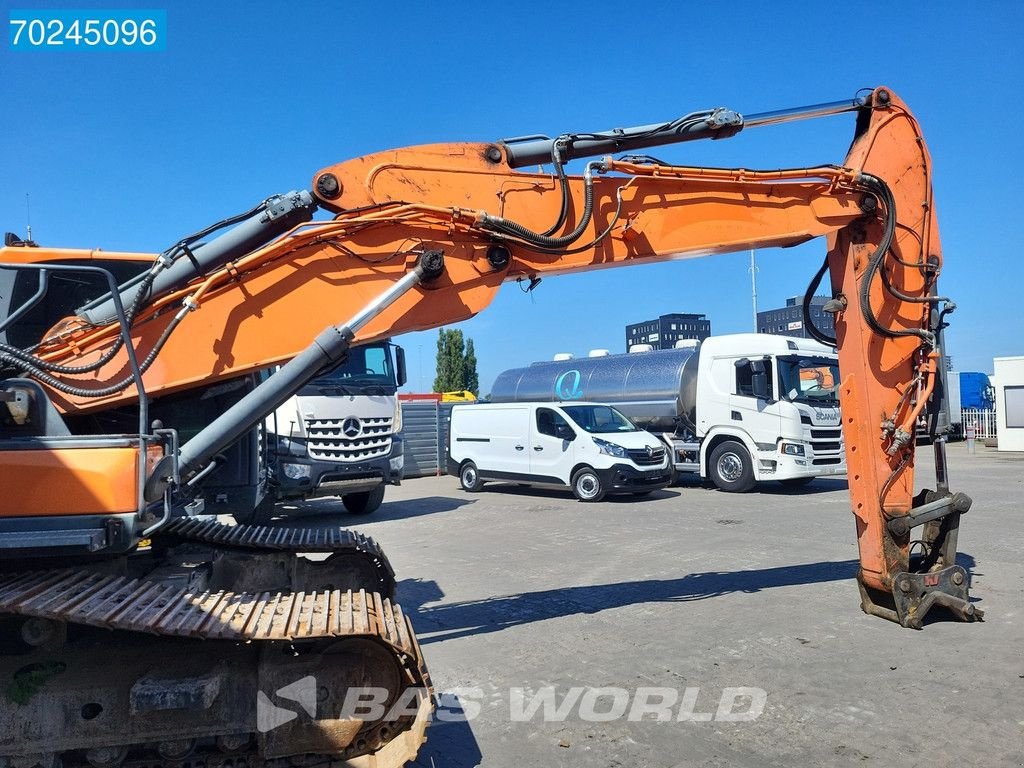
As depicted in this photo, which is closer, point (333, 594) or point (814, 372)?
point (333, 594)

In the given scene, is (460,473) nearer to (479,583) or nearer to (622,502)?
(622,502)

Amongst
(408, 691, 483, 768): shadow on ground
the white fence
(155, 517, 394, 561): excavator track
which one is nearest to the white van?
(155, 517, 394, 561): excavator track

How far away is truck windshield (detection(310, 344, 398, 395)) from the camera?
39.9ft

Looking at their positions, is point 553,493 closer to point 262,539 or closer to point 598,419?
point 598,419

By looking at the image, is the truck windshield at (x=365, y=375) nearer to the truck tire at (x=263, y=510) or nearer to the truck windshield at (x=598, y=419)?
the truck tire at (x=263, y=510)

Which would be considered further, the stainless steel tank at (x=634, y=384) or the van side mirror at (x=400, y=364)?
the stainless steel tank at (x=634, y=384)

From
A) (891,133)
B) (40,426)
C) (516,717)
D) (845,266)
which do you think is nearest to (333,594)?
(516,717)

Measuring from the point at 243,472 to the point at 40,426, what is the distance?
11.6 feet

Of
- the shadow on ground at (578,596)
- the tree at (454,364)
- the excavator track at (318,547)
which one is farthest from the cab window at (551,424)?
the tree at (454,364)

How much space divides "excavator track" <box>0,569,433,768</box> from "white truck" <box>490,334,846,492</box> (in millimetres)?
12753

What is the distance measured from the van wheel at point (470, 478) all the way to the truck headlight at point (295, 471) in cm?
640

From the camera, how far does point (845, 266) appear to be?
6.00m

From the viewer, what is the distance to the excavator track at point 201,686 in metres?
3.62

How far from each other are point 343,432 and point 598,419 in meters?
5.95
